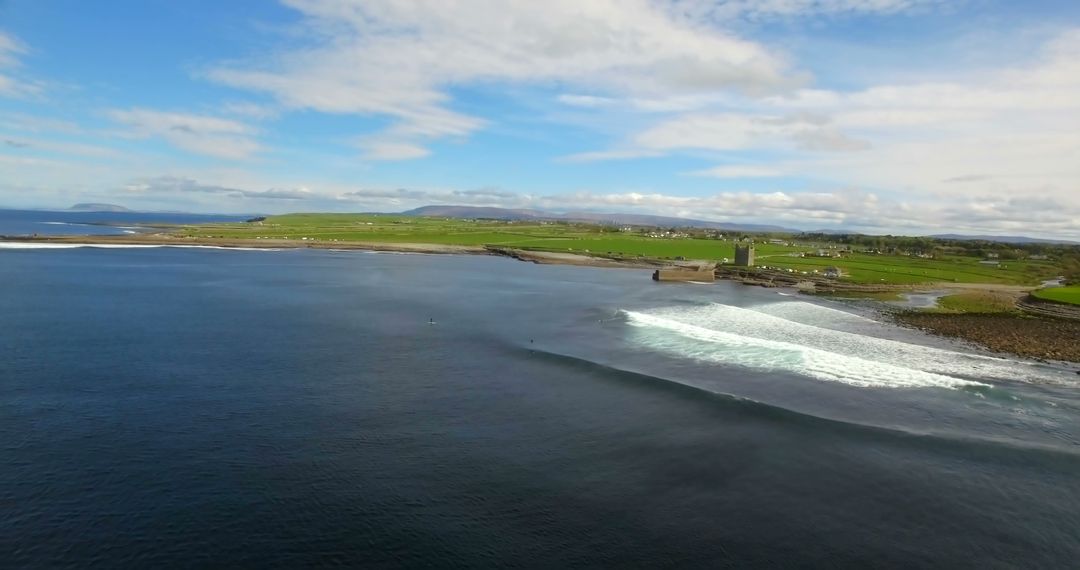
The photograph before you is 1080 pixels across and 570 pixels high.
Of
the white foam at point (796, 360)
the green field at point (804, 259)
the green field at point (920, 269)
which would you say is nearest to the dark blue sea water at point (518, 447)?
the white foam at point (796, 360)

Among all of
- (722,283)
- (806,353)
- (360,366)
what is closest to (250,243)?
(722,283)

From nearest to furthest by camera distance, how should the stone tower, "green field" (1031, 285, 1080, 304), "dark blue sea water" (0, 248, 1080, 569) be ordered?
"dark blue sea water" (0, 248, 1080, 569)
"green field" (1031, 285, 1080, 304)
the stone tower

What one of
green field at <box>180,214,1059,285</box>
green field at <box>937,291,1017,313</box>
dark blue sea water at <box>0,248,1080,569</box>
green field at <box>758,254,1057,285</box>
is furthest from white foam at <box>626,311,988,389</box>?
green field at <box>180,214,1059,285</box>

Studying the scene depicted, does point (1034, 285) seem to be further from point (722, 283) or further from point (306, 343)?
point (306, 343)

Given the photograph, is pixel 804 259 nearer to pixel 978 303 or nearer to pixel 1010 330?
pixel 978 303

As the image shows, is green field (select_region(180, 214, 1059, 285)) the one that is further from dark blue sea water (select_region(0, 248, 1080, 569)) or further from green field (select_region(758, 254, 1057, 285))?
dark blue sea water (select_region(0, 248, 1080, 569))
